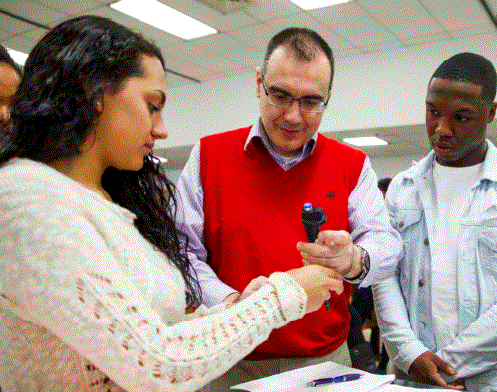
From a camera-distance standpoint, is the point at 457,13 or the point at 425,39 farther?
the point at 425,39

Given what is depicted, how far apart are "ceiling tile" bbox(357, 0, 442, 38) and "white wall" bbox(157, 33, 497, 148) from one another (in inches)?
15.4

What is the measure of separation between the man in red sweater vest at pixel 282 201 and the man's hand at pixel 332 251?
0.08m

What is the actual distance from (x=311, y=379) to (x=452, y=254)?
2.30ft

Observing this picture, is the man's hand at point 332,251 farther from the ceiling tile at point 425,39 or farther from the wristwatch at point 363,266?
the ceiling tile at point 425,39

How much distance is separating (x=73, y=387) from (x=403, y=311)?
3.45 feet

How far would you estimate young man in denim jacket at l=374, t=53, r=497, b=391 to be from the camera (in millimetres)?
1295

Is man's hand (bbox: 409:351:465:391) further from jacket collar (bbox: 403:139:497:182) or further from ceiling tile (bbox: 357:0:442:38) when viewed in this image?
ceiling tile (bbox: 357:0:442:38)

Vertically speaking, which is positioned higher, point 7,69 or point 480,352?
point 7,69

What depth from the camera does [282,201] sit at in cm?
134

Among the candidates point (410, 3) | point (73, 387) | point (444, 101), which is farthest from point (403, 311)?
point (410, 3)

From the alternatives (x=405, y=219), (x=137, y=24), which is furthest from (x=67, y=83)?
(x=137, y=24)

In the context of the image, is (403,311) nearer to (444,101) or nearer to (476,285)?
(476,285)

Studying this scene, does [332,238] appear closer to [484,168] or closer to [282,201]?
[282,201]

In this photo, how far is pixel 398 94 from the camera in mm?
5223
